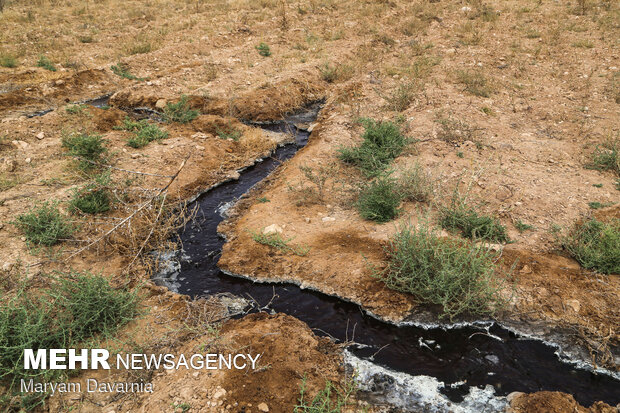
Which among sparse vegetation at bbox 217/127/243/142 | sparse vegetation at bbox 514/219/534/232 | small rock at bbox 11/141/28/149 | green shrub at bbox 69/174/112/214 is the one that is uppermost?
sparse vegetation at bbox 217/127/243/142

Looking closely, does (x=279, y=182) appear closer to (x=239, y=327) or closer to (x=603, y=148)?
(x=239, y=327)

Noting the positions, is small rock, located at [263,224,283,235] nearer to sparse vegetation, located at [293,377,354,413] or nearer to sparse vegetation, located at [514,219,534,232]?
sparse vegetation, located at [293,377,354,413]

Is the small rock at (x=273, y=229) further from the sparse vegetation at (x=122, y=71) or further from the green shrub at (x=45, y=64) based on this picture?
the green shrub at (x=45, y=64)

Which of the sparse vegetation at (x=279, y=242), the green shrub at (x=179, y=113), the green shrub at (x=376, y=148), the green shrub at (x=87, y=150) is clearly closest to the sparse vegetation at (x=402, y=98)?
the green shrub at (x=376, y=148)

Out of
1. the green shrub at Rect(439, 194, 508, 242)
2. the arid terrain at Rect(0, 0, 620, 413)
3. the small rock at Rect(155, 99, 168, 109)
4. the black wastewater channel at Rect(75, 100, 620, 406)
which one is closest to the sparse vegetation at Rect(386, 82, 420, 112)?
the arid terrain at Rect(0, 0, 620, 413)

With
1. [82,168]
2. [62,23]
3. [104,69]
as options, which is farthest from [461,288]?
[62,23]

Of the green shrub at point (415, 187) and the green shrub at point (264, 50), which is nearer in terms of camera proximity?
the green shrub at point (415, 187)
